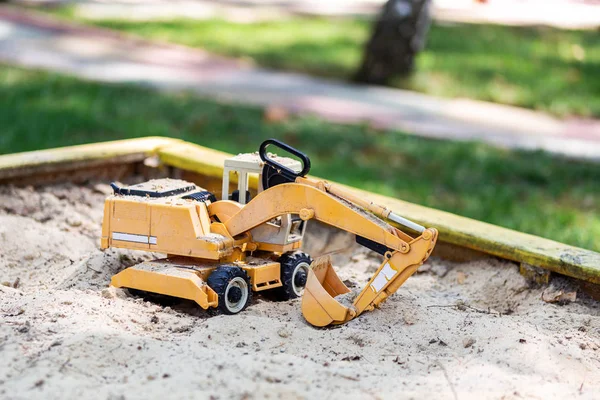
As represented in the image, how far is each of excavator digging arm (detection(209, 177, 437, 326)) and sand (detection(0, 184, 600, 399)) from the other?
0.09 meters

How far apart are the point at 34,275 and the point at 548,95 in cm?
782

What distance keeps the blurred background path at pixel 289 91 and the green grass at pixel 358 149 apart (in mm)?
672

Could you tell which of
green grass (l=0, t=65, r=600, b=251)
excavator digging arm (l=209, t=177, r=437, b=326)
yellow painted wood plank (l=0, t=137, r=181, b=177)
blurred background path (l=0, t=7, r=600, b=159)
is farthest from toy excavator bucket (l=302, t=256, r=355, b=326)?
blurred background path (l=0, t=7, r=600, b=159)

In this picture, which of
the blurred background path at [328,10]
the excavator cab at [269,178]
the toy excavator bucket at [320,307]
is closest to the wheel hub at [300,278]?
the excavator cab at [269,178]

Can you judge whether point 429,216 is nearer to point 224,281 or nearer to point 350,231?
point 350,231

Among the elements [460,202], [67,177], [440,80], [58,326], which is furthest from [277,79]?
[58,326]

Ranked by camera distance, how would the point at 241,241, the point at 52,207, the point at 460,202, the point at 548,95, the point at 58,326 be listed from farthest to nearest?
the point at 548,95
the point at 460,202
the point at 52,207
the point at 241,241
the point at 58,326

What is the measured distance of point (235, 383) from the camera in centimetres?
301

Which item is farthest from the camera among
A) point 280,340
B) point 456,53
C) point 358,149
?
point 456,53

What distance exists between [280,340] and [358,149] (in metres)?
4.53

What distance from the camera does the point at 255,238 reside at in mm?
Result: 4172

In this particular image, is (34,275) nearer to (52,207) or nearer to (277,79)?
(52,207)

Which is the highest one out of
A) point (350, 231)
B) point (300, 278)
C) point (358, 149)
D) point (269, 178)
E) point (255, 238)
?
point (269, 178)

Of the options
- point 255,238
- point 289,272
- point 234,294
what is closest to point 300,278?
point 289,272
